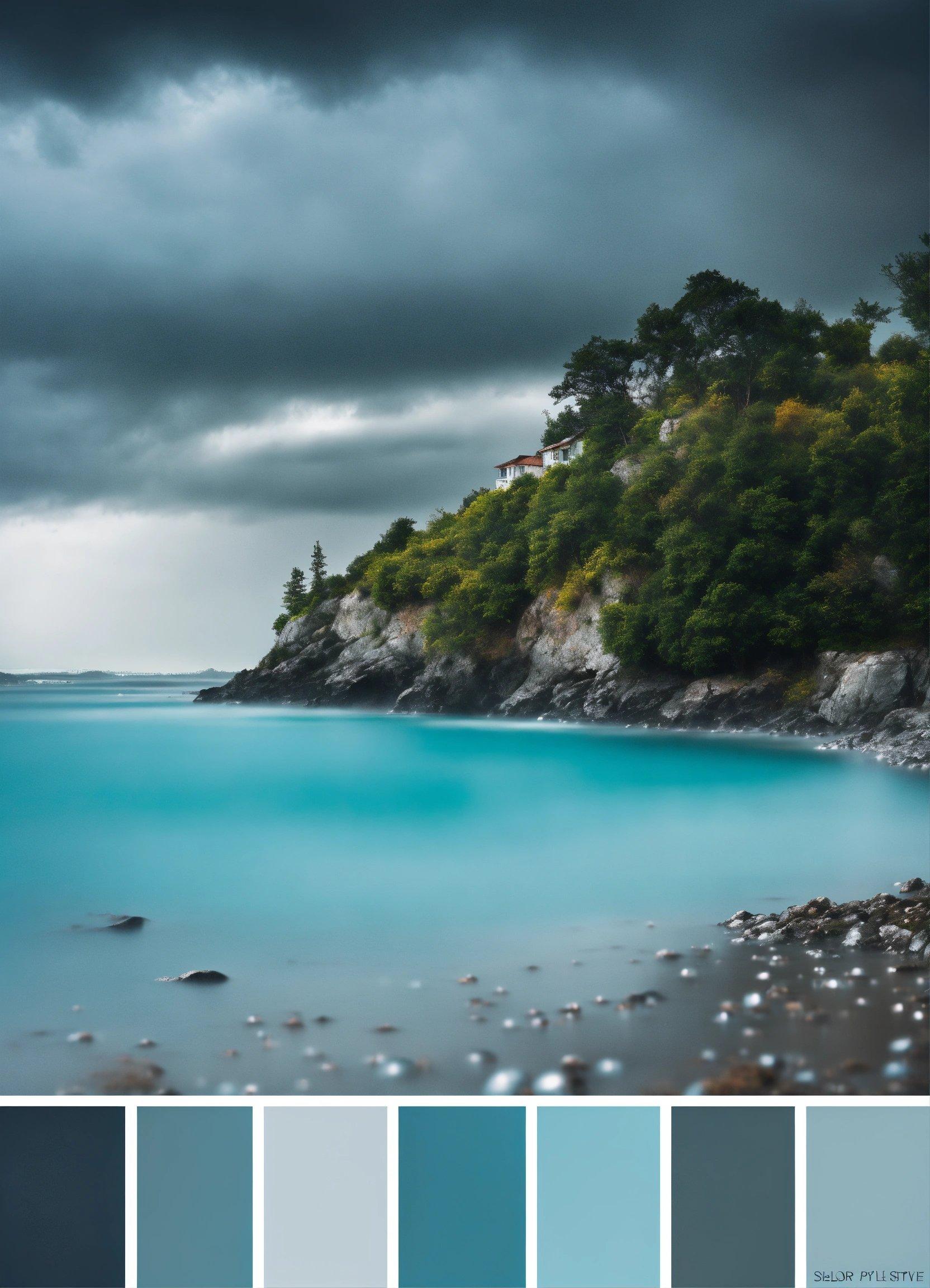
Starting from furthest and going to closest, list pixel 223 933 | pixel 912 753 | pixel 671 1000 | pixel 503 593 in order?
pixel 503 593
pixel 912 753
pixel 223 933
pixel 671 1000

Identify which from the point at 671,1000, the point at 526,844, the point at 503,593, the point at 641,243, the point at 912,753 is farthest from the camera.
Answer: the point at 503,593

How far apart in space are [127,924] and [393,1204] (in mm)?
2428

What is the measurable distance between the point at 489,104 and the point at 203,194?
179 centimetres

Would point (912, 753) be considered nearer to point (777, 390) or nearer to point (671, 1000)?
point (671, 1000)

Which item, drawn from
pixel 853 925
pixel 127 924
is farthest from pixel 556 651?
pixel 853 925

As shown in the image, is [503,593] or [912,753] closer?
[912,753]

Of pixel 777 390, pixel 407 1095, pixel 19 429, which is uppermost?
pixel 777 390

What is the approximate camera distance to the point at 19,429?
6.64 m

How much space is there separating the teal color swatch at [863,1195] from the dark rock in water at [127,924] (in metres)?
3.16

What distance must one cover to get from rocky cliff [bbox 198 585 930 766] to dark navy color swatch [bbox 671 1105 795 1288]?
8789mm

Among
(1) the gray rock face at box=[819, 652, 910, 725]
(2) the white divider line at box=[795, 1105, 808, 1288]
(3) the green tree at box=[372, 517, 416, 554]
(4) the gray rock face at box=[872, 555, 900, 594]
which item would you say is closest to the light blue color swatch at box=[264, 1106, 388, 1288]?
(2) the white divider line at box=[795, 1105, 808, 1288]

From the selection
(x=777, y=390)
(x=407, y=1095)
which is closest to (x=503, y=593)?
(x=777, y=390)

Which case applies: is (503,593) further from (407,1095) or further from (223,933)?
(407,1095)

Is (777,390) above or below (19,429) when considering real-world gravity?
above
